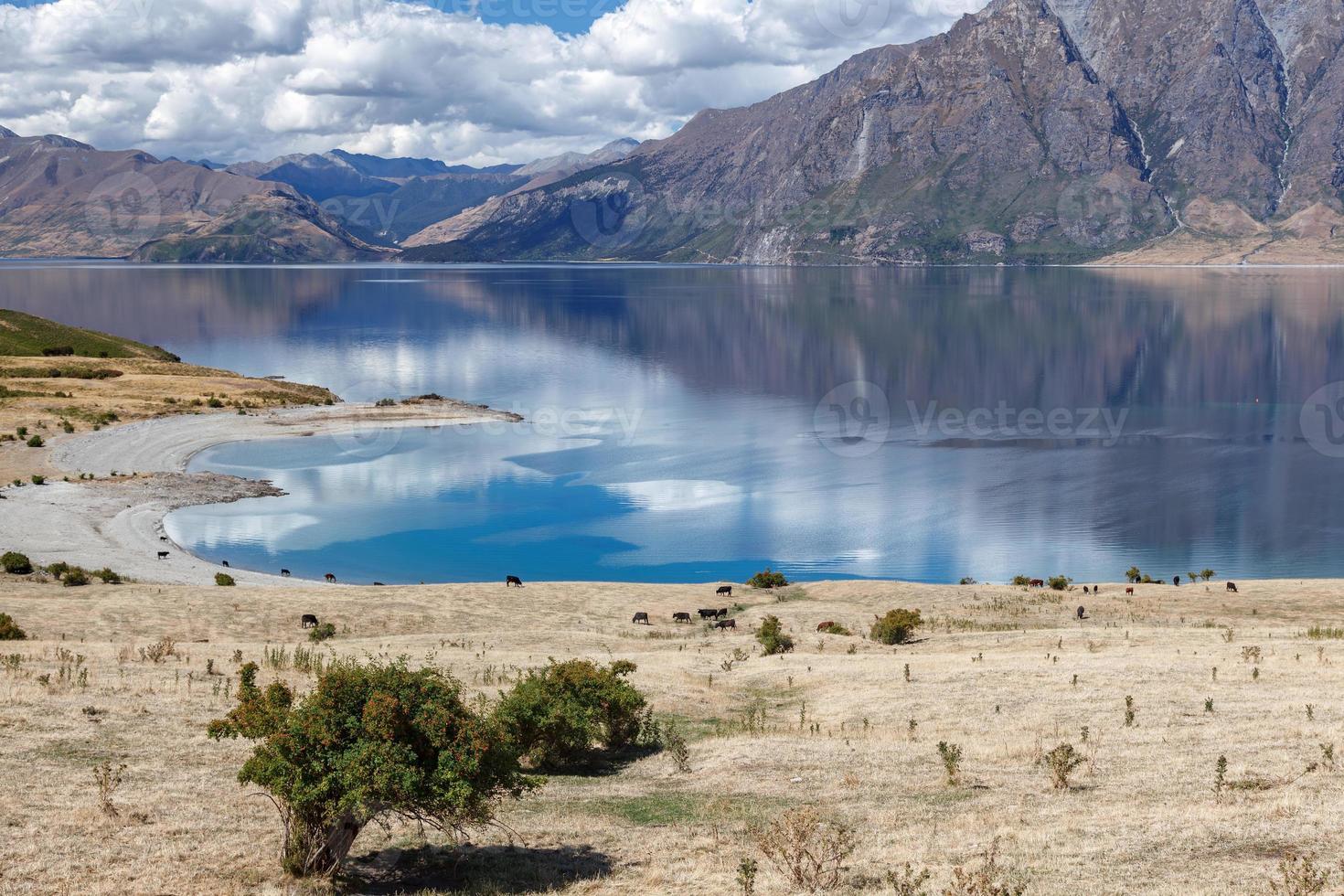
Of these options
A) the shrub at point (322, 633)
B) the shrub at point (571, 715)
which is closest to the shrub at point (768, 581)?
the shrub at point (322, 633)

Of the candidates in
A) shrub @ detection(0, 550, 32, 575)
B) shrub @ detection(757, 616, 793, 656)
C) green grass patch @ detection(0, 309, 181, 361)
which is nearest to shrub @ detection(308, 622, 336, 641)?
shrub @ detection(757, 616, 793, 656)

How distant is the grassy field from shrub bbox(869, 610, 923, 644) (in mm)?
728

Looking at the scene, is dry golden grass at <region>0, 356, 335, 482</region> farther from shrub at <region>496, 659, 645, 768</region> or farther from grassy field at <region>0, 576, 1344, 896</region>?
shrub at <region>496, 659, 645, 768</region>

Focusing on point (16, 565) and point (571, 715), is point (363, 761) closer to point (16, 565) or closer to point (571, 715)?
point (571, 715)

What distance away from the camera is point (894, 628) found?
147 feet

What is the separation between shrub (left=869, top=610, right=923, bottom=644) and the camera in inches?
1764

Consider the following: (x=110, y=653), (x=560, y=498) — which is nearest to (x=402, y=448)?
(x=560, y=498)

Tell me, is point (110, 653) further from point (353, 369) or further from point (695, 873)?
point (353, 369)

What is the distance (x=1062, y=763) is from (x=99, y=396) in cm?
12632

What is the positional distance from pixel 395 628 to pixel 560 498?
43.7 m

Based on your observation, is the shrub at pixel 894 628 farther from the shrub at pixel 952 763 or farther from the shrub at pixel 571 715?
the shrub at pixel 952 763

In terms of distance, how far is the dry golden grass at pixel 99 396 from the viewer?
103500mm

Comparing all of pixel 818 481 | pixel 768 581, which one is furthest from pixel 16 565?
pixel 818 481

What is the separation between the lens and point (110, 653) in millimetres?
36594
